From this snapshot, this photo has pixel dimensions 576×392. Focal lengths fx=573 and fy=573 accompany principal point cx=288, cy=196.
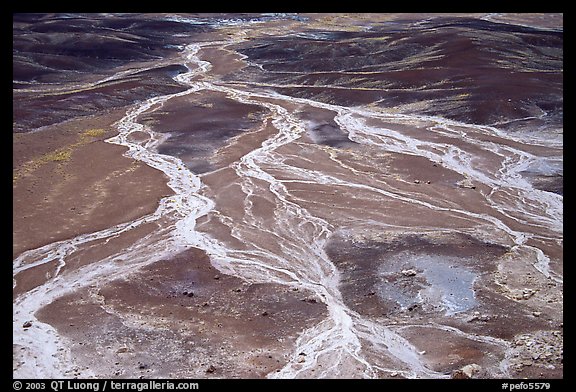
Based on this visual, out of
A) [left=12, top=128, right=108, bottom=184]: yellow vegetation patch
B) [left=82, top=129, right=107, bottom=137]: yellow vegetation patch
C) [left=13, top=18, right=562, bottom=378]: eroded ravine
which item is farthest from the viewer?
[left=82, top=129, right=107, bottom=137]: yellow vegetation patch

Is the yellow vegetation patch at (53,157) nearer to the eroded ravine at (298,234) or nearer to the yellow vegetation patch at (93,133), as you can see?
the yellow vegetation patch at (93,133)

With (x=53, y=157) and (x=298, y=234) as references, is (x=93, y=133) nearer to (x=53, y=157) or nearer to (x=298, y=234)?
(x=53, y=157)

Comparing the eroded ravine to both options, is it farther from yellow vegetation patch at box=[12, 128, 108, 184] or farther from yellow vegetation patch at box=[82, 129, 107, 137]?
yellow vegetation patch at box=[12, 128, 108, 184]

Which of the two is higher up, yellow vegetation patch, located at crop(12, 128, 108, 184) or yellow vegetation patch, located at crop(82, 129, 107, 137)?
yellow vegetation patch, located at crop(82, 129, 107, 137)

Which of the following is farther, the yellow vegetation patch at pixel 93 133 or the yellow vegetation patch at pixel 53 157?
the yellow vegetation patch at pixel 93 133

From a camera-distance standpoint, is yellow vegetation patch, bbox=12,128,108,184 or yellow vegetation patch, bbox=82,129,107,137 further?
yellow vegetation patch, bbox=82,129,107,137

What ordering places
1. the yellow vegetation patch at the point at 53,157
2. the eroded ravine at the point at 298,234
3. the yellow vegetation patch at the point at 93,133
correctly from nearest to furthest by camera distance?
the eroded ravine at the point at 298,234 < the yellow vegetation patch at the point at 53,157 < the yellow vegetation patch at the point at 93,133

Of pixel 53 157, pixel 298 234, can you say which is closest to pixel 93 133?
pixel 53 157

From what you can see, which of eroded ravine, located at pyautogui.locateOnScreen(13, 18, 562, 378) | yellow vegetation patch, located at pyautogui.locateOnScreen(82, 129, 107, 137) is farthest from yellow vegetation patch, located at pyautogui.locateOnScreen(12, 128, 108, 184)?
eroded ravine, located at pyautogui.locateOnScreen(13, 18, 562, 378)

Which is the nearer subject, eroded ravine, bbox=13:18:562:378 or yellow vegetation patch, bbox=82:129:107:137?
eroded ravine, bbox=13:18:562:378

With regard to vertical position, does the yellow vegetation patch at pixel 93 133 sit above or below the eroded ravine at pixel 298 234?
above

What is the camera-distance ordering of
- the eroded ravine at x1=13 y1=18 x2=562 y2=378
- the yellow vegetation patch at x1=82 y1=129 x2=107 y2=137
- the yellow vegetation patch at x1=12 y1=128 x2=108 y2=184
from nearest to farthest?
the eroded ravine at x1=13 y1=18 x2=562 y2=378, the yellow vegetation patch at x1=12 y1=128 x2=108 y2=184, the yellow vegetation patch at x1=82 y1=129 x2=107 y2=137

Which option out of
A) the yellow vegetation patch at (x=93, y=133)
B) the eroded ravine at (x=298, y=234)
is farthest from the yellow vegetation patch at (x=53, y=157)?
the eroded ravine at (x=298, y=234)

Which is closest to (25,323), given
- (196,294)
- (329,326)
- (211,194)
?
(196,294)
